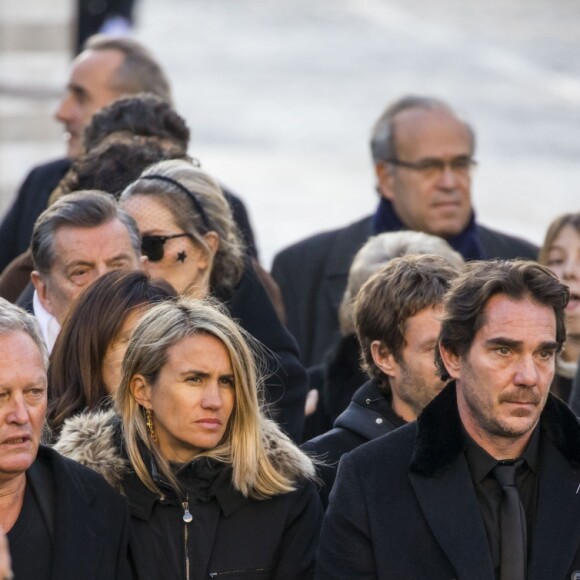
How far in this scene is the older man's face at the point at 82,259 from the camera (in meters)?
6.64

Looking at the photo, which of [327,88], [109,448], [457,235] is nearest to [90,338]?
[109,448]

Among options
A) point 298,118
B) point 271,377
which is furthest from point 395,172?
point 298,118

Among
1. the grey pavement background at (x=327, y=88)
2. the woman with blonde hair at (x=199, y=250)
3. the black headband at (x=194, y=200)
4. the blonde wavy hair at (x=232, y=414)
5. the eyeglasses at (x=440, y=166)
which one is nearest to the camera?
the blonde wavy hair at (x=232, y=414)

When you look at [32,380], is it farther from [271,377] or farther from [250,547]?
[271,377]

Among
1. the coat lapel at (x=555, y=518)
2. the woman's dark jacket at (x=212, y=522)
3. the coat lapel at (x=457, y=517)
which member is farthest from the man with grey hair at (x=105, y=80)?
the coat lapel at (x=555, y=518)

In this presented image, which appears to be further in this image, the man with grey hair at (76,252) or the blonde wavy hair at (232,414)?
the man with grey hair at (76,252)

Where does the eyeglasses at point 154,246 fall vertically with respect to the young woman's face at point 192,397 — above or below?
above

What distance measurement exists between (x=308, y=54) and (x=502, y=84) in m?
3.62

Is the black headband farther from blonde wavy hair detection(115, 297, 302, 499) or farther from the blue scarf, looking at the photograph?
the blue scarf

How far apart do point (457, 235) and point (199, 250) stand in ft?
5.54

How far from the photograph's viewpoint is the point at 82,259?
664 centimetres

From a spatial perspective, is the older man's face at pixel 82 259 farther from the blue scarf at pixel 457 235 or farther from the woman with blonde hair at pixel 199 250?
the blue scarf at pixel 457 235

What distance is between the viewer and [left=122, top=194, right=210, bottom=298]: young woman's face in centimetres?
696

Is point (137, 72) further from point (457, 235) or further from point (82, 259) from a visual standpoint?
point (82, 259)
